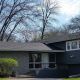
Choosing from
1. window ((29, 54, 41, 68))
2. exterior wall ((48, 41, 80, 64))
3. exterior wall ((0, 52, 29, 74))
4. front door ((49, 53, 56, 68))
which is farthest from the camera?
front door ((49, 53, 56, 68))

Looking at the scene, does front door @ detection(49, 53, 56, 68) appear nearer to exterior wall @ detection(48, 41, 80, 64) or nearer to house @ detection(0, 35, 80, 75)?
house @ detection(0, 35, 80, 75)

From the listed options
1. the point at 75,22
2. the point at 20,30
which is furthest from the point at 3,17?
the point at 75,22

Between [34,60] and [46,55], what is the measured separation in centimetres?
205

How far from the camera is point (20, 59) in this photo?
39344mm

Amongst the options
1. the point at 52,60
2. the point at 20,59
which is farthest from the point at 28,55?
the point at 52,60

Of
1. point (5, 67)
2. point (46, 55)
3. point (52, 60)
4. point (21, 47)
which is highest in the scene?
point (21, 47)

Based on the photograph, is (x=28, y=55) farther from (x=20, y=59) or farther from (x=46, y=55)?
(x=46, y=55)

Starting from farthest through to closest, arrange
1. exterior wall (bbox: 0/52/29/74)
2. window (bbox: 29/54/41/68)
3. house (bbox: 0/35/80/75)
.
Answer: window (bbox: 29/54/41/68)
house (bbox: 0/35/80/75)
exterior wall (bbox: 0/52/29/74)

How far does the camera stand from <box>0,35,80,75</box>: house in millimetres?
39188

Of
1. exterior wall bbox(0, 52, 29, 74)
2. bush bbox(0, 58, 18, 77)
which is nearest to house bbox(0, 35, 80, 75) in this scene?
exterior wall bbox(0, 52, 29, 74)

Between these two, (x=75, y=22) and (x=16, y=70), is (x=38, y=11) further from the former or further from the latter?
(x=16, y=70)

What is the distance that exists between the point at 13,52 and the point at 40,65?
5056 millimetres

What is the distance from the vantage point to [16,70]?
126 feet

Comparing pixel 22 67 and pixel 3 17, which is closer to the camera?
pixel 22 67
